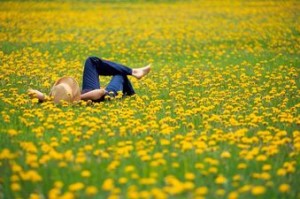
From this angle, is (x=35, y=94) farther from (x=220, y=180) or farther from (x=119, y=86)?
(x=220, y=180)

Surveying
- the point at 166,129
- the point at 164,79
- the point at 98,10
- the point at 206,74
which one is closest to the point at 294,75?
the point at 206,74

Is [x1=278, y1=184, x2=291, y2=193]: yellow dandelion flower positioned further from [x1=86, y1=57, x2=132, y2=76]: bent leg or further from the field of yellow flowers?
[x1=86, y1=57, x2=132, y2=76]: bent leg

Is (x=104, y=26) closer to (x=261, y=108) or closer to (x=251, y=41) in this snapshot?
(x=251, y=41)

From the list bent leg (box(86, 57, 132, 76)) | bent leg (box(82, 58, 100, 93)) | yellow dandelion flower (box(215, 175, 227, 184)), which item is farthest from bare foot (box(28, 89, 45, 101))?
yellow dandelion flower (box(215, 175, 227, 184))

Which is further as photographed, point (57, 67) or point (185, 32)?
point (185, 32)

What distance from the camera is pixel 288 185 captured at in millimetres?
4203

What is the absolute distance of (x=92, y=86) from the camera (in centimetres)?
771

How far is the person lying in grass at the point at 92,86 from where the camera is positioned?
7.11 metres

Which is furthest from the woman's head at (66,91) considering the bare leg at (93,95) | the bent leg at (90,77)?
the bent leg at (90,77)

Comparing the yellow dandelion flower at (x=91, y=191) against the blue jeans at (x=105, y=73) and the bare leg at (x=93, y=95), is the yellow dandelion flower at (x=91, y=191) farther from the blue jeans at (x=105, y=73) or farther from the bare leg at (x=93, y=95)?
the blue jeans at (x=105, y=73)

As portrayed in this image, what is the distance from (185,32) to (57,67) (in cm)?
696

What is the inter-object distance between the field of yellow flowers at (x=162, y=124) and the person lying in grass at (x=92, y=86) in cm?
18

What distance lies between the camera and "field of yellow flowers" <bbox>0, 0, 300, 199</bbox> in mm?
4246

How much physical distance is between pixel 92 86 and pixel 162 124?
80.1 inches
